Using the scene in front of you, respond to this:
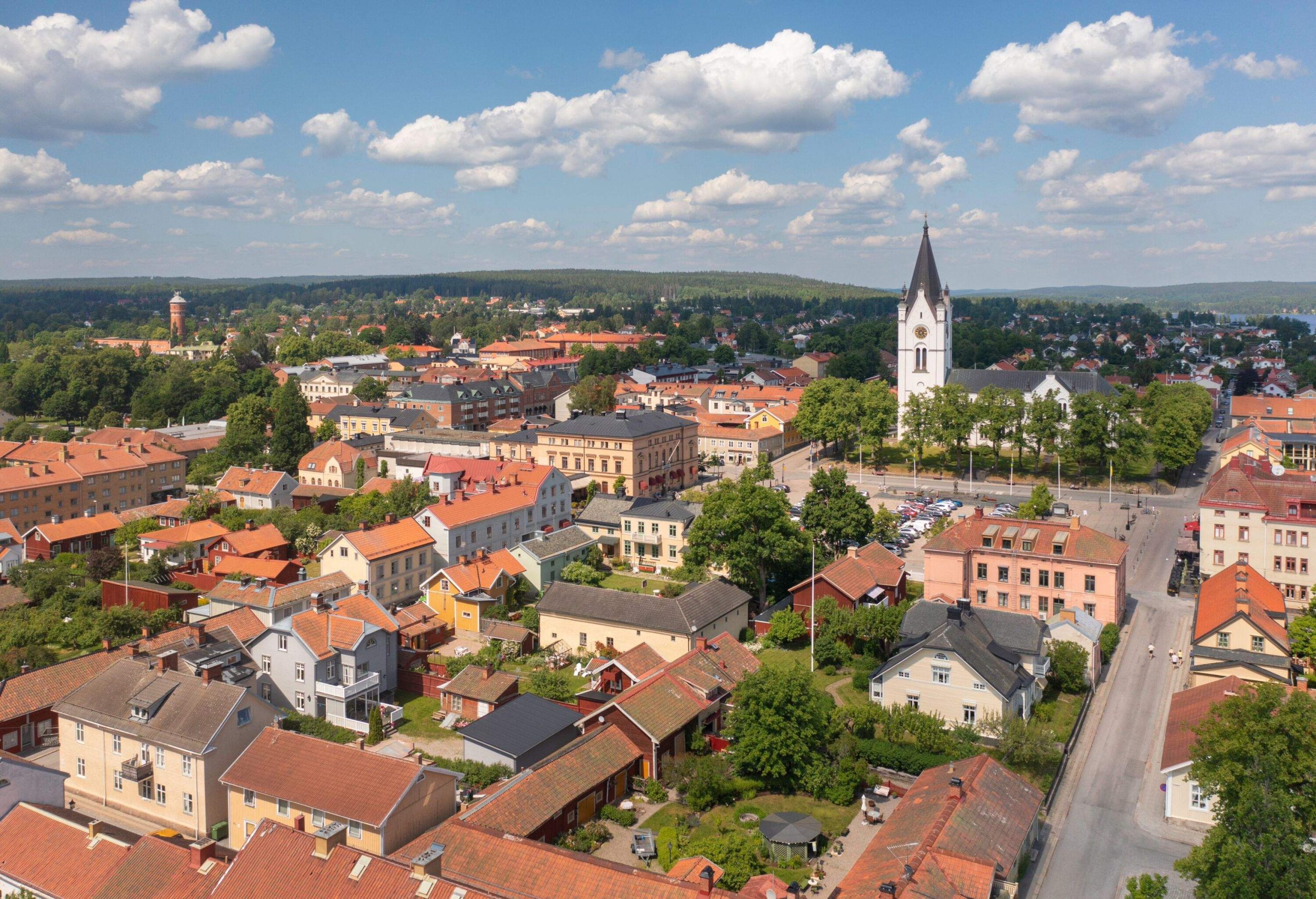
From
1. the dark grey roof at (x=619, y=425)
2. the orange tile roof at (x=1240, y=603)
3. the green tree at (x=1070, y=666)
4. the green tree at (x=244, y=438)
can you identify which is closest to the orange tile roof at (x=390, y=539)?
the dark grey roof at (x=619, y=425)

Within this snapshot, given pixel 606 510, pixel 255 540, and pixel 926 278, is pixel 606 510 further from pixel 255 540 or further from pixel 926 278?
pixel 926 278

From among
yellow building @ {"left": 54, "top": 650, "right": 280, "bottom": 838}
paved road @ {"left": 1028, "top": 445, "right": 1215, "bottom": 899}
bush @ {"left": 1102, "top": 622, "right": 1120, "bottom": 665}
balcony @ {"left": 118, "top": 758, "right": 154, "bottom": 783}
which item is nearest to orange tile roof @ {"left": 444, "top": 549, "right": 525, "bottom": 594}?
yellow building @ {"left": 54, "top": 650, "right": 280, "bottom": 838}

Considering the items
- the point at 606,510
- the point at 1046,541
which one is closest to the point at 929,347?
the point at 606,510

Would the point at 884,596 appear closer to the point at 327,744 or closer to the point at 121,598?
the point at 327,744

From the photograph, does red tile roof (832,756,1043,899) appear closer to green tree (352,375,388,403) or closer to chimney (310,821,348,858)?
chimney (310,821,348,858)

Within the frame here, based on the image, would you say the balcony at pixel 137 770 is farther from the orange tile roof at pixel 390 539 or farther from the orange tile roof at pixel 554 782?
the orange tile roof at pixel 390 539

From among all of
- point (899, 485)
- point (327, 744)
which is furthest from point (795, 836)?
point (899, 485)
